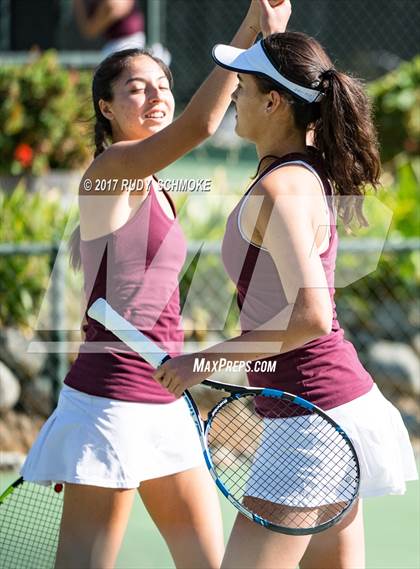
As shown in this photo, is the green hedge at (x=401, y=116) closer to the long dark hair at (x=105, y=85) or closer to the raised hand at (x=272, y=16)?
the long dark hair at (x=105, y=85)

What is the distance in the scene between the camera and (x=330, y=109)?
2.79 meters

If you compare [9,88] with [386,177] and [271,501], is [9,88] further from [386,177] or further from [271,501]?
[271,501]

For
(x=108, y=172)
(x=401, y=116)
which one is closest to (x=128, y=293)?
(x=108, y=172)

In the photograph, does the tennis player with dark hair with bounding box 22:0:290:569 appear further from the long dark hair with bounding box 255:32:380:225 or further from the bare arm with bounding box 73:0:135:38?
the bare arm with bounding box 73:0:135:38

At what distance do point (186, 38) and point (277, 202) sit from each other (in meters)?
8.99

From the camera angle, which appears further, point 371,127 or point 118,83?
point 118,83

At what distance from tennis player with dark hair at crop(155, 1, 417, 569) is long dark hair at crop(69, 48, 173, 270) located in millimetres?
563

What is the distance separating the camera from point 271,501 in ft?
9.04

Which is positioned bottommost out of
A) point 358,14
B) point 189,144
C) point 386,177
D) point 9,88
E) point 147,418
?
point 147,418

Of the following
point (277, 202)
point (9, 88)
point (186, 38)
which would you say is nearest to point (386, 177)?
point (9, 88)

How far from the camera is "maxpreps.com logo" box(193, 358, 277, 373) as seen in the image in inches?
106

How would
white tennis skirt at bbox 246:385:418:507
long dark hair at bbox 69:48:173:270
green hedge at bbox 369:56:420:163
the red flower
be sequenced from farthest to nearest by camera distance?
green hedge at bbox 369:56:420:163 < the red flower < long dark hair at bbox 69:48:173:270 < white tennis skirt at bbox 246:385:418:507

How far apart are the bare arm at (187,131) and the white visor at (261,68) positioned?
13cm

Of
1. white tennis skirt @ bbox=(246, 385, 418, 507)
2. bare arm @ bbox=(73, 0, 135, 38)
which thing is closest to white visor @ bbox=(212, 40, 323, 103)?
white tennis skirt @ bbox=(246, 385, 418, 507)
